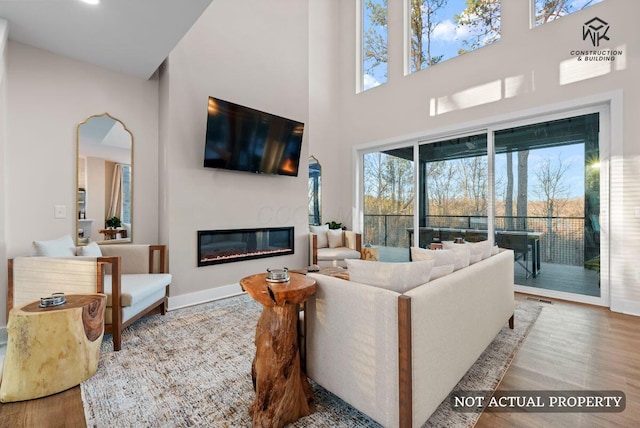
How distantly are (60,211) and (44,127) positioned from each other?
822 millimetres

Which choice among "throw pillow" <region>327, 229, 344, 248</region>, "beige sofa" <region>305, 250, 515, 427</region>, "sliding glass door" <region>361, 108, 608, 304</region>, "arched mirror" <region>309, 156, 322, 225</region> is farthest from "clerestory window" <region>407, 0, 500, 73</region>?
"beige sofa" <region>305, 250, 515, 427</region>

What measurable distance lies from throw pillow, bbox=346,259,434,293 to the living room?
8.23 ft

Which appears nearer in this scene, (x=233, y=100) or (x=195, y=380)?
(x=195, y=380)

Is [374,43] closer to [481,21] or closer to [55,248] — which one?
[481,21]

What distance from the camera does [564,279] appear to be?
361 cm

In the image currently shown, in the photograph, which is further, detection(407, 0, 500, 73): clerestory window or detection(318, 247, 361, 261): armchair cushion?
detection(318, 247, 361, 261): armchair cushion

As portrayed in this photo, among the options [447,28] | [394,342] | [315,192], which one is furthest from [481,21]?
[394,342]

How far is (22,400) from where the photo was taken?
164 cm

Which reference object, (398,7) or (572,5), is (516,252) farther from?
(398,7)

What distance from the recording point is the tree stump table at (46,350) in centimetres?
166

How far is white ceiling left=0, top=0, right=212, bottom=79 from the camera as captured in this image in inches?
84.4

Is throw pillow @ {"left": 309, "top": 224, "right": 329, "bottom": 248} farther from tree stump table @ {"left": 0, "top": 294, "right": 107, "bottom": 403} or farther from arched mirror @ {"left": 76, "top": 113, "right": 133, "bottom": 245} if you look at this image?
tree stump table @ {"left": 0, "top": 294, "right": 107, "bottom": 403}

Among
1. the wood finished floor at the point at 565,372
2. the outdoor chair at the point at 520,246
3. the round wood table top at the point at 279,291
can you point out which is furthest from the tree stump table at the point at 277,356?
the outdoor chair at the point at 520,246

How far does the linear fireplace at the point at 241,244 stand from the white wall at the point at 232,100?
3.1 inches
